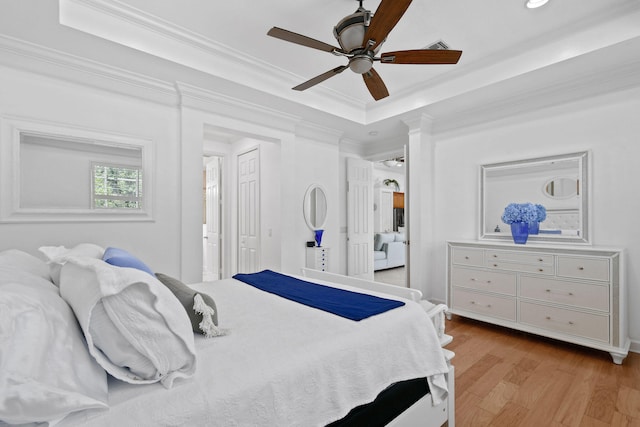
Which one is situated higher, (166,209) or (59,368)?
(166,209)

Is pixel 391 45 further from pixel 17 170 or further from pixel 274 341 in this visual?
pixel 17 170

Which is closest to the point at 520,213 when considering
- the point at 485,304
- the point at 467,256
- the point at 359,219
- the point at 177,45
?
the point at 467,256

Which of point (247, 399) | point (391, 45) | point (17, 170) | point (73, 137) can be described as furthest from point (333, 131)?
point (247, 399)

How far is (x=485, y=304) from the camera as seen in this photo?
3303 mm

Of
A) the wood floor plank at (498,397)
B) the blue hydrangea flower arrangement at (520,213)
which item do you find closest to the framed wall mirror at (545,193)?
the blue hydrangea flower arrangement at (520,213)

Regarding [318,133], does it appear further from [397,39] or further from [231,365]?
[231,365]

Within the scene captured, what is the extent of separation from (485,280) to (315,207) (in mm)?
2279

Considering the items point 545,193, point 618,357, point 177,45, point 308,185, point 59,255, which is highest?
point 177,45

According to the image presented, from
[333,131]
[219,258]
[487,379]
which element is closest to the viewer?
[487,379]

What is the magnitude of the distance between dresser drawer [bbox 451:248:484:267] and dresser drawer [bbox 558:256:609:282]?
2.25 ft

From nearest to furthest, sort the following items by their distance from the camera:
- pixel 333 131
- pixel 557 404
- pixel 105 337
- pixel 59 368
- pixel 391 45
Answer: pixel 59 368, pixel 105 337, pixel 557 404, pixel 391 45, pixel 333 131

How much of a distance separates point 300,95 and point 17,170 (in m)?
2.58

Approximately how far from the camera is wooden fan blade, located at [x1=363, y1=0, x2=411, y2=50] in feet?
5.32

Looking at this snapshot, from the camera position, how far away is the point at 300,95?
3.54 m
